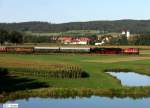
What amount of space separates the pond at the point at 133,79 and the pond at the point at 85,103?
10231 mm

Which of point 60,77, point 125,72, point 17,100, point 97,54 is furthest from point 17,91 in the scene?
point 97,54

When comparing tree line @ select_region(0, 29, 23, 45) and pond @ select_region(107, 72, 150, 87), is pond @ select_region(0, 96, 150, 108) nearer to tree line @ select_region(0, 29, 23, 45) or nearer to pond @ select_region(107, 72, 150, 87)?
pond @ select_region(107, 72, 150, 87)

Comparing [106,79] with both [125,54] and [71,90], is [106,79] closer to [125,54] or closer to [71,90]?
[71,90]

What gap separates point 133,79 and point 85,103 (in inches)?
731

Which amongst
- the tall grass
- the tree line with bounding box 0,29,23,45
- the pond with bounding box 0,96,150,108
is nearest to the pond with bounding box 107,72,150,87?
the tall grass

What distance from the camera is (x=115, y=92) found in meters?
42.9

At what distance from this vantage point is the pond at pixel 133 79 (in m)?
50.9

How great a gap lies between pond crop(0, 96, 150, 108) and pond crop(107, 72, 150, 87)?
10231 mm

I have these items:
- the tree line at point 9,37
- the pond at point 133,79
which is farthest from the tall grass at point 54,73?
the tree line at point 9,37

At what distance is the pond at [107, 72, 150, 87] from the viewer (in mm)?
50872

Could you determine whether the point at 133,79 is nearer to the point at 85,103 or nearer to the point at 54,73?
the point at 54,73

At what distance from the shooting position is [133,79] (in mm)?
55844

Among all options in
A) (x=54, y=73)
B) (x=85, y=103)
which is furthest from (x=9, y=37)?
(x=85, y=103)

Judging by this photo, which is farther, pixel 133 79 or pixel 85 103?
pixel 133 79
